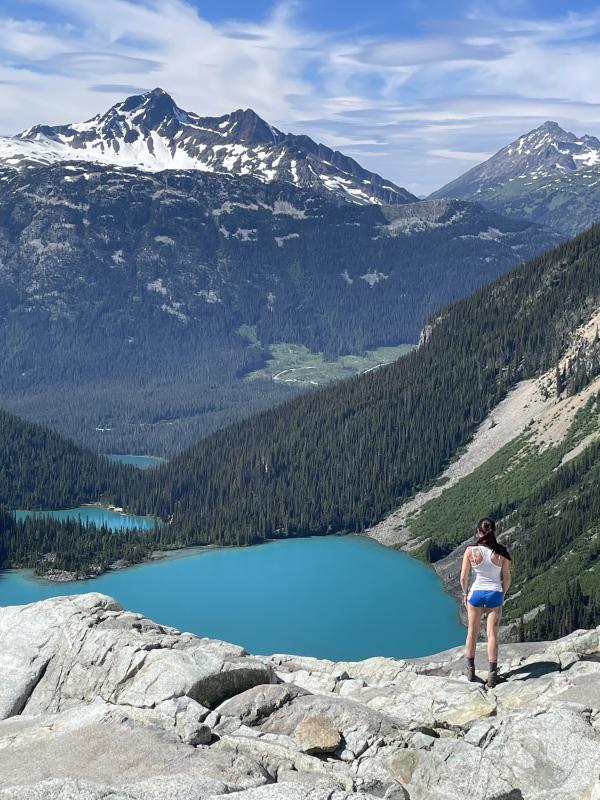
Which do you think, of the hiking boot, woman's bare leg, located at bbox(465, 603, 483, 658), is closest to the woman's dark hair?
woman's bare leg, located at bbox(465, 603, 483, 658)

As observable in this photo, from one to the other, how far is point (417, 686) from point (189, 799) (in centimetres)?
1740

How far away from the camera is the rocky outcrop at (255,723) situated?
107 feet

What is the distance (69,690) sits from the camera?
150 feet

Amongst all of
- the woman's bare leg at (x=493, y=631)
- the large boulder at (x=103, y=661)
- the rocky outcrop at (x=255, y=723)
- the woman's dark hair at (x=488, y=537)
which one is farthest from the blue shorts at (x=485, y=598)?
the large boulder at (x=103, y=661)

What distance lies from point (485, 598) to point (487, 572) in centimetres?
104

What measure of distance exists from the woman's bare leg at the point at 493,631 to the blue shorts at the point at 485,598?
0.35 meters

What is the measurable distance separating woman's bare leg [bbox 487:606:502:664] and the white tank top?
1.05m

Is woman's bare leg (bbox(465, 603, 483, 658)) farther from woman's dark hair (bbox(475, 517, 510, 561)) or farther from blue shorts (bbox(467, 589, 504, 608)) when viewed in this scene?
woman's dark hair (bbox(475, 517, 510, 561))

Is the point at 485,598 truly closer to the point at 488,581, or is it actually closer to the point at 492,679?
the point at 488,581

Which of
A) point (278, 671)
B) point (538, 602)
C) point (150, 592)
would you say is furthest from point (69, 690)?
point (150, 592)

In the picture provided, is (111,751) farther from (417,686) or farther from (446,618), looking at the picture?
(446,618)

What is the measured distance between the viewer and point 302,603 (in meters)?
168

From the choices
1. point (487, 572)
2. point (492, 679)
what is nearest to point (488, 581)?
point (487, 572)

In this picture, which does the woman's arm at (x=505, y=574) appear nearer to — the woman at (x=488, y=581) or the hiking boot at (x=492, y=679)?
the woman at (x=488, y=581)
